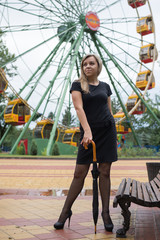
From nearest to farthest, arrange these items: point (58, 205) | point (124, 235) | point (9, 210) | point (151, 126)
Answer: point (124, 235), point (9, 210), point (58, 205), point (151, 126)

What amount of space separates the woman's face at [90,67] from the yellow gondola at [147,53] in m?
21.9

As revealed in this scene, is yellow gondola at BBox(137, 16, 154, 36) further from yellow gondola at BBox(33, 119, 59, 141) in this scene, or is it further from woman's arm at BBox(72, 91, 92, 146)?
woman's arm at BBox(72, 91, 92, 146)

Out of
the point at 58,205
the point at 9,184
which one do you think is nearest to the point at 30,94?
the point at 9,184

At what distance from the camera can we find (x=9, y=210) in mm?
3996

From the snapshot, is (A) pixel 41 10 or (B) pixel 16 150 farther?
(B) pixel 16 150

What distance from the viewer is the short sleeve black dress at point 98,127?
10.4 feet

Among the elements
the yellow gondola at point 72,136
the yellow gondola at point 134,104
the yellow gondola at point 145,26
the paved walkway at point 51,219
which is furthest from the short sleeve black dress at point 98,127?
the yellow gondola at point 72,136

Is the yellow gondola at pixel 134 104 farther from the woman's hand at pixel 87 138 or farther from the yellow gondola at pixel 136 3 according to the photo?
the woman's hand at pixel 87 138

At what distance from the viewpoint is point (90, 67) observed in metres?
3.28

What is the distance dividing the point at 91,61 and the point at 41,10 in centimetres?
1973

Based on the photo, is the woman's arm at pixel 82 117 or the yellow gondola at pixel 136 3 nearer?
the woman's arm at pixel 82 117

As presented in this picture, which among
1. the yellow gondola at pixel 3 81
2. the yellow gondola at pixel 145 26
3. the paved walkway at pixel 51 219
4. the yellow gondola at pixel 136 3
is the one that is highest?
the yellow gondola at pixel 136 3

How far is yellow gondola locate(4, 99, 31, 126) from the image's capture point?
2270 centimetres

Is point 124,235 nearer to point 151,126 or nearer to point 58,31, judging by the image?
point 58,31
